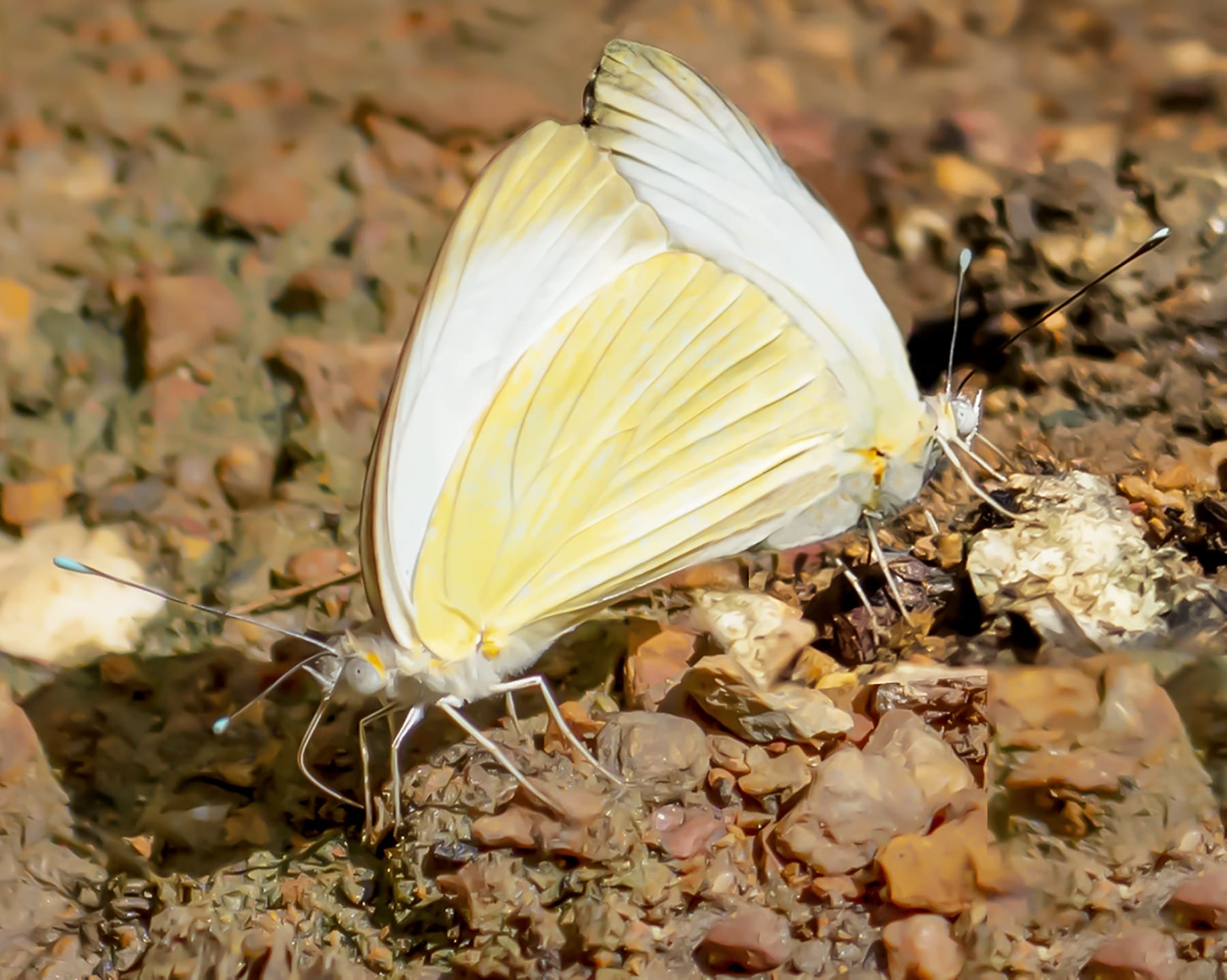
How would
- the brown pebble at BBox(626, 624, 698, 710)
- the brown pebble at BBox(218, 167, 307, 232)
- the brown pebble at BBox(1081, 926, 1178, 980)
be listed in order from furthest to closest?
the brown pebble at BBox(218, 167, 307, 232) < the brown pebble at BBox(626, 624, 698, 710) < the brown pebble at BBox(1081, 926, 1178, 980)

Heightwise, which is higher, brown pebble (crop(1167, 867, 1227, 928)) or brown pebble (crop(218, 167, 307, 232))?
brown pebble (crop(218, 167, 307, 232))

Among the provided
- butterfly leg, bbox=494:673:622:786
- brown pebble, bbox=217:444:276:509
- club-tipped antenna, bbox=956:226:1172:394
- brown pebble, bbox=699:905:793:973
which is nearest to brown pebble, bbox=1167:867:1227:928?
brown pebble, bbox=699:905:793:973

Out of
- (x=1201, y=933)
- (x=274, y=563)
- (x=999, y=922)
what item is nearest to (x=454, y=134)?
(x=274, y=563)

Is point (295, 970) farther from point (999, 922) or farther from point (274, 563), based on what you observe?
point (999, 922)

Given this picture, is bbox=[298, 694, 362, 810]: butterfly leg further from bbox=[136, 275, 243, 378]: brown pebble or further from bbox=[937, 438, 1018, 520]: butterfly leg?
bbox=[937, 438, 1018, 520]: butterfly leg

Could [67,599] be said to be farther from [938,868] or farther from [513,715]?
[938,868]

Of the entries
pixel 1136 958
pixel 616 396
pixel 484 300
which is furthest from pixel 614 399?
pixel 1136 958

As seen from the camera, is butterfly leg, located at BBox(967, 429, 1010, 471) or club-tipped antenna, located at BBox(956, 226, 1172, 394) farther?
butterfly leg, located at BBox(967, 429, 1010, 471)
